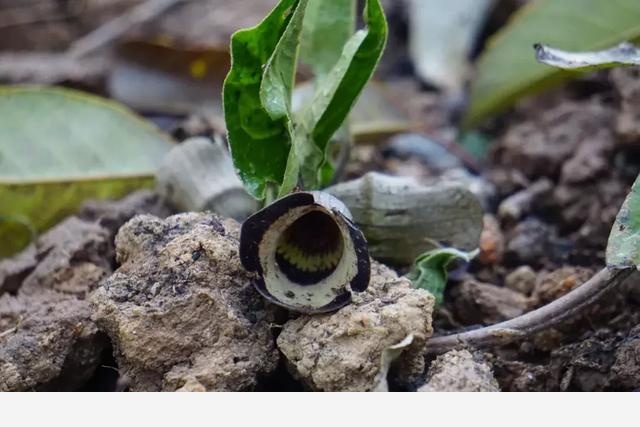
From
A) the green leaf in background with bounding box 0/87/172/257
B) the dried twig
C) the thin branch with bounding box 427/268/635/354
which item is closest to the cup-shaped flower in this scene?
the thin branch with bounding box 427/268/635/354

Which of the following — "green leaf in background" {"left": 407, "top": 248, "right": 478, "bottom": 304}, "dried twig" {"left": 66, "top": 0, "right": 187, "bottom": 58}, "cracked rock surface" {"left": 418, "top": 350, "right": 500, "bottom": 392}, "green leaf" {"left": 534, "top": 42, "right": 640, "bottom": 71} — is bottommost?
"cracked rock surface" {"left": 418, "top": 350, "right": 500, "bottom": 392}

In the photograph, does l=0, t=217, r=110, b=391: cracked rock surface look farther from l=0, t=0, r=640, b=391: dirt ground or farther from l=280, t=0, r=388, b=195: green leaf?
l=280, t=0, r=388, b=195: green leaf

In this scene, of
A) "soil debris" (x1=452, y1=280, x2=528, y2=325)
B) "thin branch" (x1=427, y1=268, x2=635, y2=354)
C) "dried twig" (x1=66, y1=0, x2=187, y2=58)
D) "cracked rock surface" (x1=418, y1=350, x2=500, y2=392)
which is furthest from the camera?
Answer: "dried twig" (x1=66, y1=0, x2=187, y2=58)

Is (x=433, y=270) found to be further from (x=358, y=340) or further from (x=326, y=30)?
(x=326, y=30)

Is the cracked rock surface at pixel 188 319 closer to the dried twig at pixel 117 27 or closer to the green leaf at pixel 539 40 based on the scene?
the green leaf at pixel 539 40

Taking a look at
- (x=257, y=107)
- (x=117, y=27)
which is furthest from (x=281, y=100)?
(x=117, y=27)

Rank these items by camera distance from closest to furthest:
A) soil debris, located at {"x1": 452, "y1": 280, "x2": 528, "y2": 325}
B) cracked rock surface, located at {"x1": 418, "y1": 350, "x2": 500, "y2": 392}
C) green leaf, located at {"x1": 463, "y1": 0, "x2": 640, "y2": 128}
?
cracked rock surface, located at {"x1": 418, "y1": 350, "x2": 500, "y2": 392} → soil debris, located at {"x1": 452, "y1": 280, "x2": 528, "y2": 325} → green leaf, located at {"x1": 463, "y1": 0, "x2": 640, "y2": 128}
